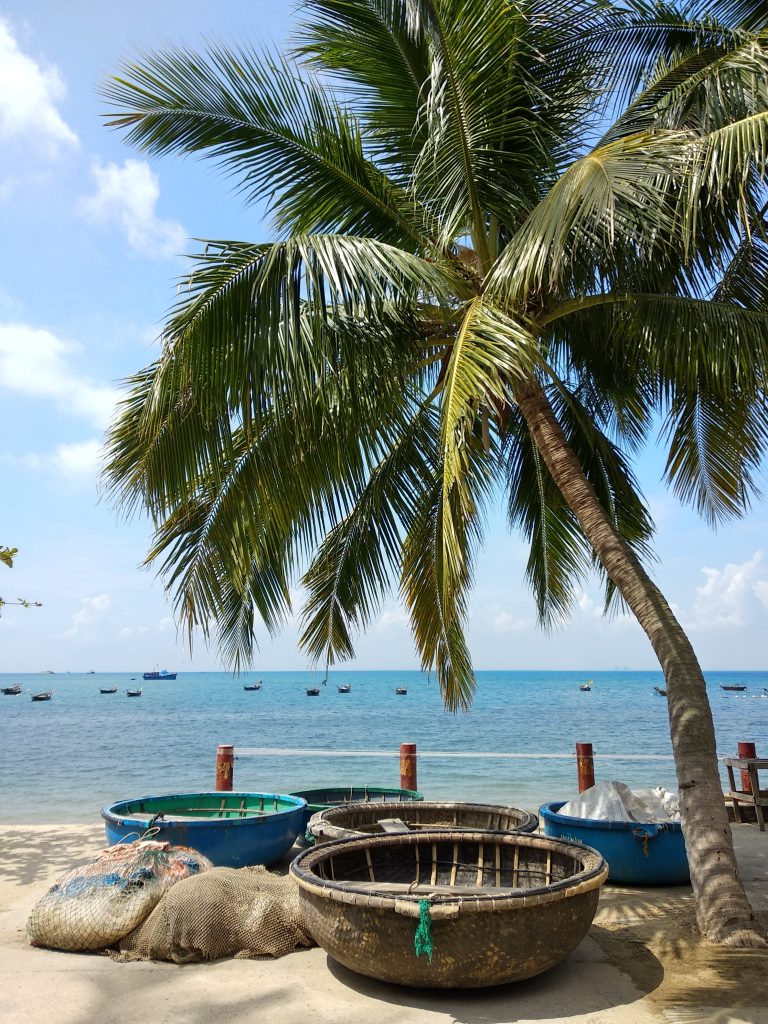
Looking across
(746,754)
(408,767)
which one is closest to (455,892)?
(408,767)

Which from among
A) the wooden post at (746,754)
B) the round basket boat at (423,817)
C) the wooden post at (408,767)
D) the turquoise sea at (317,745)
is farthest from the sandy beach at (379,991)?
the turquoise sea at (317,745)

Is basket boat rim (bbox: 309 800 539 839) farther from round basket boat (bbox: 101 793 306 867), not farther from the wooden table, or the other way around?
the wooden table

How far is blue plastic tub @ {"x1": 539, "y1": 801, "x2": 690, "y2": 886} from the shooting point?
24.1 feet

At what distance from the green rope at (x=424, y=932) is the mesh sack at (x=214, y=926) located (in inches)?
60.5

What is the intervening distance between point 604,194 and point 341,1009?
5.10 metres

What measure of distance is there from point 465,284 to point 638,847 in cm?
547

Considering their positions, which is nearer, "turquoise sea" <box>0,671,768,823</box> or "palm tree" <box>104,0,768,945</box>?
"palm tree" <box>104,0,768,945</box>

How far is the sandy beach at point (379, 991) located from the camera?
175 inches

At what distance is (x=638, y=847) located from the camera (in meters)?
7.39

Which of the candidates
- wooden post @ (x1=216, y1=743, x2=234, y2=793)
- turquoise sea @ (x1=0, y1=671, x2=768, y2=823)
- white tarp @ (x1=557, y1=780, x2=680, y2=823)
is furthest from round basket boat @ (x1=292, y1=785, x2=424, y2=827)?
turquoise sea @ (x1=0, y1=671, x2=768, y2=823)

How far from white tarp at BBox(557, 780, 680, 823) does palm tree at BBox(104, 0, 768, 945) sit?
1.98 meters

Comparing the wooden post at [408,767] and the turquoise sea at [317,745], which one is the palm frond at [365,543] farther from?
the turquoise sea at [317,745]

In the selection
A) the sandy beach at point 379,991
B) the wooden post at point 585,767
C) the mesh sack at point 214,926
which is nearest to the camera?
the sandy beach at point 379,991

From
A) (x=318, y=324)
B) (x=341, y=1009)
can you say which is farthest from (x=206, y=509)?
(x=341, y=1009)
